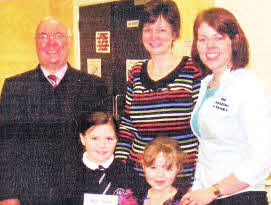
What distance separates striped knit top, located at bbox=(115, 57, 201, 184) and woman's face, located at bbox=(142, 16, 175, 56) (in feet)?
0.31

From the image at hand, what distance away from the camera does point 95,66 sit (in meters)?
3.47

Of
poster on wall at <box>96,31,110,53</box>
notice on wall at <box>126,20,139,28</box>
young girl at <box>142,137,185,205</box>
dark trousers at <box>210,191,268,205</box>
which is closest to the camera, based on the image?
dark trousers at <box>210,191,268,205</box>

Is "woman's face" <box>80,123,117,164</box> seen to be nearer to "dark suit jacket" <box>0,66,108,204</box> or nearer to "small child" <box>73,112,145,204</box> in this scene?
"small child" <box>73,112,145,204</box>

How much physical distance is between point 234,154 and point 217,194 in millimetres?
134

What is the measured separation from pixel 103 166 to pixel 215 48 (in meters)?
0.69

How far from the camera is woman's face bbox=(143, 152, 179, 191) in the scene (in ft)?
4.50

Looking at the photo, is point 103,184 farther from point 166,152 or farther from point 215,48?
point 215,48

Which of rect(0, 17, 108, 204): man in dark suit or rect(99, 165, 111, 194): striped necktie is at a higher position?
rect(0, 17, 108, 204): man in dark suit

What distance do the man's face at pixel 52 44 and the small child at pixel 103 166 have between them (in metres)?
0.35

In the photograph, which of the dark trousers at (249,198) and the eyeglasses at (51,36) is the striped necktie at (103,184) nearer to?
the dark trousers at (249,198)

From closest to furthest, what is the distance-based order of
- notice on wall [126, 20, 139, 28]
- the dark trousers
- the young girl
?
the dark trousers, the young girl, notice on wall [126, 20, 139, 28]

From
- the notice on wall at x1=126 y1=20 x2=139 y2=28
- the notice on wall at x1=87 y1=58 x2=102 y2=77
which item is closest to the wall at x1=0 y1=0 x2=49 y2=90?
the notice on wall at x1=87 y1=58 x2=102 y2=77

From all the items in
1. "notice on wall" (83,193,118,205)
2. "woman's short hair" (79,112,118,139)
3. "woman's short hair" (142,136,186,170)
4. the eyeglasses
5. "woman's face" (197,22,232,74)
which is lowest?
"notice on wall" (83,193,118,205)

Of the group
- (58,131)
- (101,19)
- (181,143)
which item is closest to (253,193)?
(181,143)
